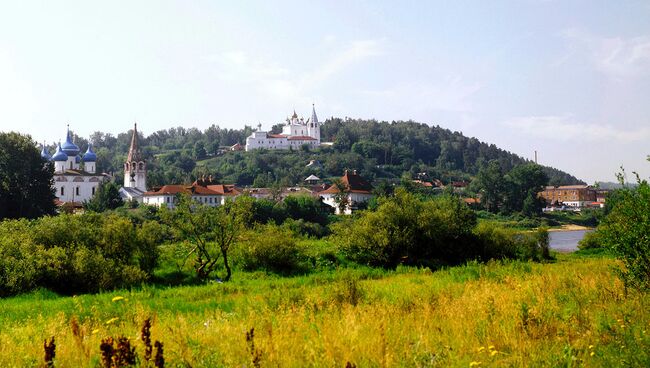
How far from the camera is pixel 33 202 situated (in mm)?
55594

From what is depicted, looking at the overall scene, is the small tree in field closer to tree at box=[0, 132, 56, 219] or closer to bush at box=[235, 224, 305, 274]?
bush at box=[235, 224, 305, 274]

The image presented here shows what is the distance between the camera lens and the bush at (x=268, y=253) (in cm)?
2505

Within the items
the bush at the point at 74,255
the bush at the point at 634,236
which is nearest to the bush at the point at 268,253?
the bush at the point at 74,255

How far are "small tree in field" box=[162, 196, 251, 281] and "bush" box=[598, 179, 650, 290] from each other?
52.7 ft

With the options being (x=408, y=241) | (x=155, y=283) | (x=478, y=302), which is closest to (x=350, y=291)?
(x=478, y=302)

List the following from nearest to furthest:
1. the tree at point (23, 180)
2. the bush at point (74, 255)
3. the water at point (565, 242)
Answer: the bush at point (74, 255) < the water at point (565, 242) < the tree at point (23, 180)

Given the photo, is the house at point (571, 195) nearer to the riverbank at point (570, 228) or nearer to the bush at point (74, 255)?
the riverbank at point (570, 228)

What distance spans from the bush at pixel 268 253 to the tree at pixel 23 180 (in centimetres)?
3672

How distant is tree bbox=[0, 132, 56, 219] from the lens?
5356 cm

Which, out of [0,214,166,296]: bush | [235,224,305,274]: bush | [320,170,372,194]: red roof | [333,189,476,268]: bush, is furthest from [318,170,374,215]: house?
[0,214,166,296]: bush

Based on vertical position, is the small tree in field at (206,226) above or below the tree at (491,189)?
below

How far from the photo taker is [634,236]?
10.0 m

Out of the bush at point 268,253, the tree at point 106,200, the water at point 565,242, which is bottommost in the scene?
the water at point 565,242

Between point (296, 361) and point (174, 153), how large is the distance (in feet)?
574
